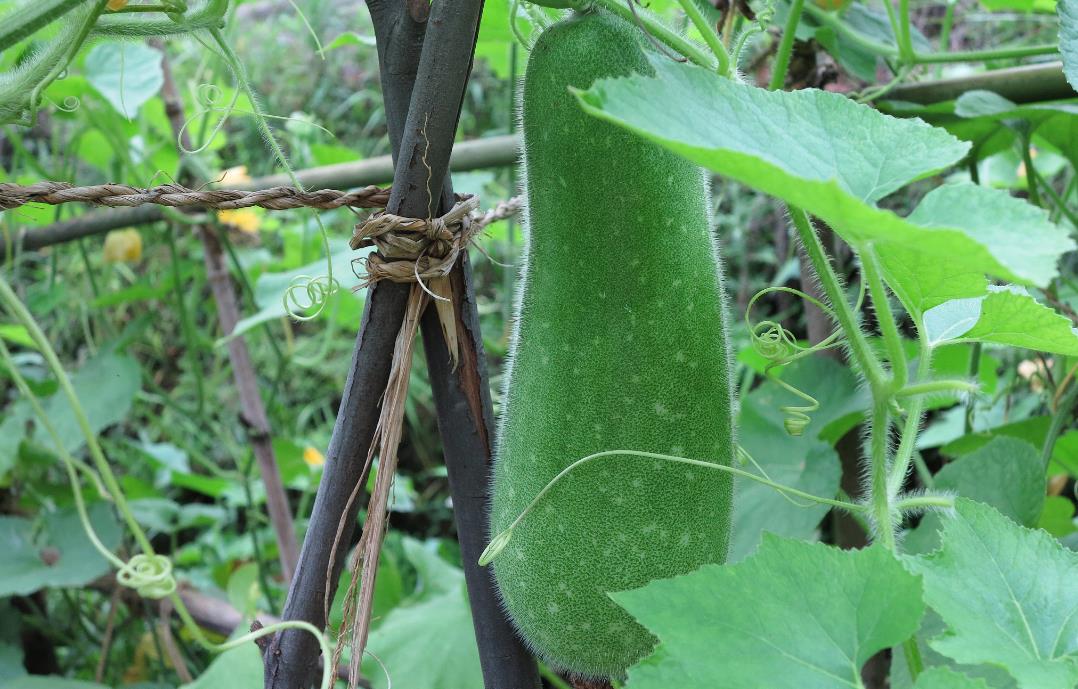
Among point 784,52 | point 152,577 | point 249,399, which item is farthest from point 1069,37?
point 249,399

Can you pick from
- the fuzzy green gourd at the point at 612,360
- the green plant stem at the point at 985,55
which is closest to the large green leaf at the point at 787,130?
the fuzzy green gourd at the point at 612,360

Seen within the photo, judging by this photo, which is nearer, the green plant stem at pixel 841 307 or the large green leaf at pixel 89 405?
the green plant stem at pixel 841 307

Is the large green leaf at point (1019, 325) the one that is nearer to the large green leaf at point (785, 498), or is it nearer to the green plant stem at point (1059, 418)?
the large green leaf at point (785, 498)

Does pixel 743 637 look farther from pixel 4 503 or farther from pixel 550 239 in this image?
pixel 4 503

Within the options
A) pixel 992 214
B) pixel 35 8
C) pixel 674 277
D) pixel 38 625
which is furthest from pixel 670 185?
pixel 38 625

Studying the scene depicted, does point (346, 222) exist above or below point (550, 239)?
below

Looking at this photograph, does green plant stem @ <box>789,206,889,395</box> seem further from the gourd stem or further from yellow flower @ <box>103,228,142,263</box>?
yellow flower @ <box>103,228,142,263</box>
